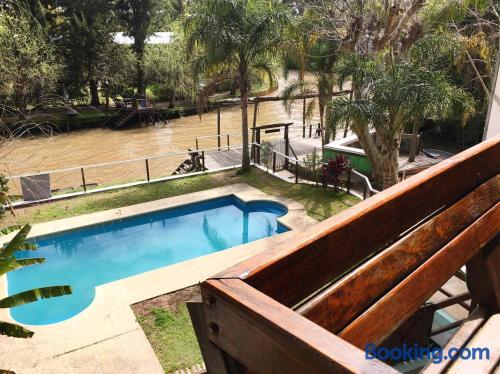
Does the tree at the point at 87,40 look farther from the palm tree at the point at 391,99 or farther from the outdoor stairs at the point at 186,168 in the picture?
the palm tree at the point at 391,99

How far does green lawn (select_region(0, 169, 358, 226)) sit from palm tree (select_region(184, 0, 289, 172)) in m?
3.72

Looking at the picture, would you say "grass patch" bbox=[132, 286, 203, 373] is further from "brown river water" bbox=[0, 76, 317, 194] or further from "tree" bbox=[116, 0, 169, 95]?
"tree" bbox=[116, 0, 169, 95]

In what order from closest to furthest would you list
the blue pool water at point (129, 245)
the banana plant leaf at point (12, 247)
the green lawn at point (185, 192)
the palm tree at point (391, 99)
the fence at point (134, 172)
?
the banana plant leaf at point (12, 247) < the blue pool water at point (129, 245) < the palm tree at point (391, 99) < the green lawn at point (185, 192) < the fence at point (134, 172)

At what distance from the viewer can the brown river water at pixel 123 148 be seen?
1853cm

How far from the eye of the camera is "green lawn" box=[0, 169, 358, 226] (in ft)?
37.0

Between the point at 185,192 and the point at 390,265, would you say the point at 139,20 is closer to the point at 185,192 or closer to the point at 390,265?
the point at 185,192

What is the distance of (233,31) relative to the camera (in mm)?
12789

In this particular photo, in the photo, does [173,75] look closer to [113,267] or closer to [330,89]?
[330,89]

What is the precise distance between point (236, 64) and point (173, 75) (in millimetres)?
17560

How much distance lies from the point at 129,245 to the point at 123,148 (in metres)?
15.5

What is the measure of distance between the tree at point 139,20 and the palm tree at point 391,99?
2345cm

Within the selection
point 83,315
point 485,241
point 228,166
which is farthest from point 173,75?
point 485,241

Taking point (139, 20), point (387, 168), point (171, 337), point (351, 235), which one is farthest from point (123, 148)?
point (351, 235)

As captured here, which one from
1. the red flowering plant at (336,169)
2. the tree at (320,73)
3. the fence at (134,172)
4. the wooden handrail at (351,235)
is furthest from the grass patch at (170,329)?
the tree at (320,73)
